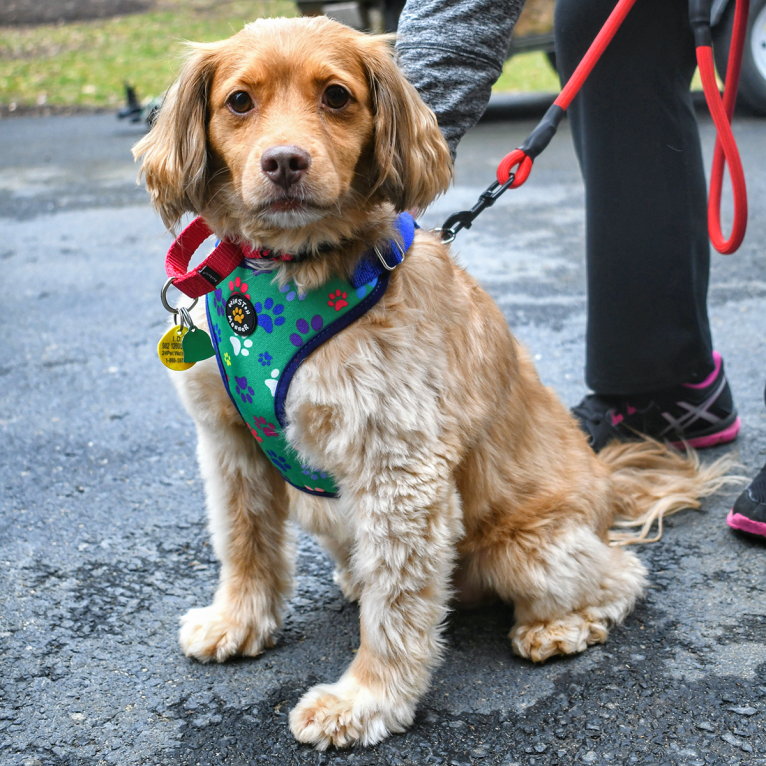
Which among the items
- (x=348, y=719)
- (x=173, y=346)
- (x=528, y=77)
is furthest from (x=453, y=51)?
(x=528, y=77)

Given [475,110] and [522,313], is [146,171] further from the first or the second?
[522,313]

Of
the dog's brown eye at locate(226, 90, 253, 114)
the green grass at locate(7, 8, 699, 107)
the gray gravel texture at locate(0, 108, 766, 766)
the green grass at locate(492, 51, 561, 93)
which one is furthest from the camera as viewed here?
the green grass at locate(7, 8, 699, 107)

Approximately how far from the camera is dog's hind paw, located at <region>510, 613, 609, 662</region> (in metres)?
2.29

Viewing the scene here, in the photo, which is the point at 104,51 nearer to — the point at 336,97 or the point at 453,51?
the point at 453,51

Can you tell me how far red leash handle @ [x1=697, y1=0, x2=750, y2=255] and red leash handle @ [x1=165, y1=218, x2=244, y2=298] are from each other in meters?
1.44

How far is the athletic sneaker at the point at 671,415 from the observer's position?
334 centimetres

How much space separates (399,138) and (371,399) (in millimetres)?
619

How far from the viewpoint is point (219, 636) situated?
7.59ft

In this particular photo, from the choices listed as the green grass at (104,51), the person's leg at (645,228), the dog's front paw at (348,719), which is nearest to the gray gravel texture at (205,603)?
the dog's front paw at (348,719)

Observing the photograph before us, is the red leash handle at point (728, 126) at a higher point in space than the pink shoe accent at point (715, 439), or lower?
higher

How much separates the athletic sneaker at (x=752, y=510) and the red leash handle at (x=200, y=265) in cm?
180

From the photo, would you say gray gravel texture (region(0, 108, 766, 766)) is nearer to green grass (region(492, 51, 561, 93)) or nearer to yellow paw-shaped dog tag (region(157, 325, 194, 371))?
yellow paw-shaped dog tag (region(157, 325, 194, 371))

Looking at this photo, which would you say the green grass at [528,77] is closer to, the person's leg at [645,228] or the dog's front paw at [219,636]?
the person's leg at [645,228]

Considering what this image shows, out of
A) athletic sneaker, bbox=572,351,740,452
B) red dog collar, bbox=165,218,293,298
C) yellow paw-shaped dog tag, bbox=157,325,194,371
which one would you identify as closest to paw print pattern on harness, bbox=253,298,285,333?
red dog collar, bbox=165,218,293,298
